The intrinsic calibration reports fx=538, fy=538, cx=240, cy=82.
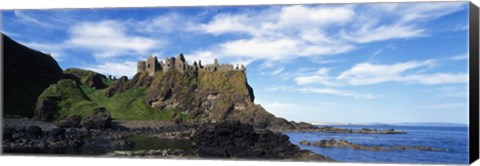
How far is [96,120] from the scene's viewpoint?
2986cm

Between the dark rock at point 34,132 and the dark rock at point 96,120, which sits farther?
the dark rock at point 96,120

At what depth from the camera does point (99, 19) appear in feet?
63.7

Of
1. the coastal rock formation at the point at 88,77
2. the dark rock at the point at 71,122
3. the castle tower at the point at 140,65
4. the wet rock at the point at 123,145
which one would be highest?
the castle tower at the point at 140,65

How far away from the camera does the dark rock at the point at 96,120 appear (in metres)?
29.5

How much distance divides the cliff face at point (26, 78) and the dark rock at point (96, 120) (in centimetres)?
271

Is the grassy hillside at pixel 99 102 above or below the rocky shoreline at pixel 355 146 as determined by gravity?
above

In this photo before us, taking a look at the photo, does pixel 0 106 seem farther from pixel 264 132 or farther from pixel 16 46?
pixel 264 132

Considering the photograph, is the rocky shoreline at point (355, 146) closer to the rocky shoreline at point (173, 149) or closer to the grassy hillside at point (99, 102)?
the rocky shoreline at point (173, 149)

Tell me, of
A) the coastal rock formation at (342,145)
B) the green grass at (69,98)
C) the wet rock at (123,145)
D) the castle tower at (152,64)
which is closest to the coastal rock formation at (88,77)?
the green grass at (69,98)

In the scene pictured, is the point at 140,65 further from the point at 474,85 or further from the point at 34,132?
the point at 474,85

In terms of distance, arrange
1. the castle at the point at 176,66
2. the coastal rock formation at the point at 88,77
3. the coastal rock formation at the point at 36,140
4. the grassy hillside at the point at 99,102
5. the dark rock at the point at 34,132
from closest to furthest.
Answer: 1. the coastal rock formation at the point at 36,140
2. the dark rock at the point at 34,132
3. the castle at the point at 176,66
4. the coastal rock formation at the point at 88,77
5. the grassy hillside at the point at 99,102

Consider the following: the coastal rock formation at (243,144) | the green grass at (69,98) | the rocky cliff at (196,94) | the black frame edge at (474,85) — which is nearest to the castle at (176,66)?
the rocky cliff at (196,94)

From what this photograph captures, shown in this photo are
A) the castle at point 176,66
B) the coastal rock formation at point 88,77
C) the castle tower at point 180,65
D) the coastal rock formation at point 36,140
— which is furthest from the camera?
the castle tower at point 180,65

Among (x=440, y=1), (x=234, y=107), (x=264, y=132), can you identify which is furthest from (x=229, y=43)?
(x=234, y=107)
